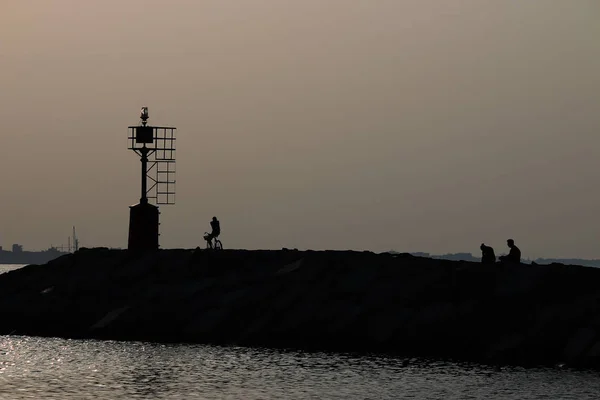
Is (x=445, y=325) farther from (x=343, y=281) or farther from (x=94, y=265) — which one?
(x=94, y=265)

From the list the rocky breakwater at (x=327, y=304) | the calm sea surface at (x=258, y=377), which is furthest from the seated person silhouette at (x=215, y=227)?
the calm sea surface at (x=258, y=377)

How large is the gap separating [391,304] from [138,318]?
936 centimetres

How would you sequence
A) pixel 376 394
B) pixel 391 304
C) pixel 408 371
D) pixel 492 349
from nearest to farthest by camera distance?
pixel 376 394
pixel 408 371
pixel 492 349
pixel 391 304

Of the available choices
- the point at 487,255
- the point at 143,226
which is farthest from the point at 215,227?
the point at 487,255

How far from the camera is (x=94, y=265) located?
4806cm

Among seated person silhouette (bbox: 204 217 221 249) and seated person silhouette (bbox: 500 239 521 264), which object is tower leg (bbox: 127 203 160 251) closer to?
seated person silhouette (bbox: 204 217 221 249)

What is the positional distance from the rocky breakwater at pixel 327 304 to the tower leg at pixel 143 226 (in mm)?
963

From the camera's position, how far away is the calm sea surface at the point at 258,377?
2922cm

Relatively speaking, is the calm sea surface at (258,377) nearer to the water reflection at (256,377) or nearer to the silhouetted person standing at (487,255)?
the water reflection at (256,377)

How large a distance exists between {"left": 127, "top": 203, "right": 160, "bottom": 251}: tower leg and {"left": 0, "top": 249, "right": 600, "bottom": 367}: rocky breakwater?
3.16 ft

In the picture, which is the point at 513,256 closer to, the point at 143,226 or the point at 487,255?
the point at 487,255

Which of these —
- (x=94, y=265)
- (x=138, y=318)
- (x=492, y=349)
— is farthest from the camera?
(x=94, y=265)

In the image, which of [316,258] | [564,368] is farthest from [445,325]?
[316,258]

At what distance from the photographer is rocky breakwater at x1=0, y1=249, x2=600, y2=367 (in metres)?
35.7
